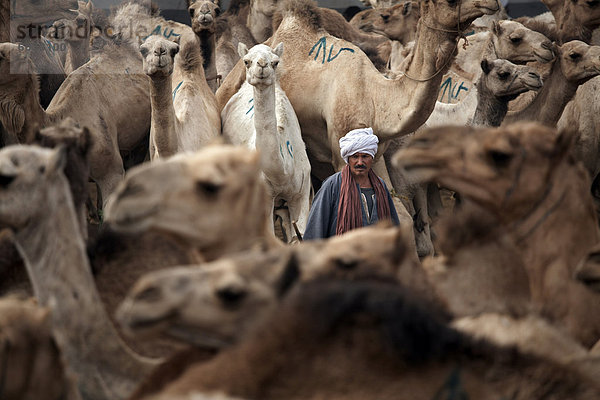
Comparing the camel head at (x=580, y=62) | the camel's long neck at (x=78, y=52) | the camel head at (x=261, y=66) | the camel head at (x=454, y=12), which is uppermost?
the camel head at (x=454, y=12)

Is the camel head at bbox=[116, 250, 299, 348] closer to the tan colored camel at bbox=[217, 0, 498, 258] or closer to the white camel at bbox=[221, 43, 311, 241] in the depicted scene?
the white camel at bbox=[221, 43, 311, 241]

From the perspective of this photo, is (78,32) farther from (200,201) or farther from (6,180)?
(200,201)

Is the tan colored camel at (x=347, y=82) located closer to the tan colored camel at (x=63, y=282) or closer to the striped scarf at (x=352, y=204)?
the striped scarf at (x=352, y=204)

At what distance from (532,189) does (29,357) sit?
158 cm

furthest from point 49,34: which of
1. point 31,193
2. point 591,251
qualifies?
point 591,251

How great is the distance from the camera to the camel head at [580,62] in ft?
21.4

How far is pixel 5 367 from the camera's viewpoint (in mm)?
1951

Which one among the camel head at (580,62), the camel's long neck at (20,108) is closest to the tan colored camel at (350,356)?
the camel's long neck at (20,108)

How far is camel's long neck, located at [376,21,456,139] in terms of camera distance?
664 cm

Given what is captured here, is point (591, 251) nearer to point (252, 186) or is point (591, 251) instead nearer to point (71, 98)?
point (252, 186)

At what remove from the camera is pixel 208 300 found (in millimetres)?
1899

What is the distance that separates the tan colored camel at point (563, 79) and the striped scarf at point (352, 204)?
2380mm

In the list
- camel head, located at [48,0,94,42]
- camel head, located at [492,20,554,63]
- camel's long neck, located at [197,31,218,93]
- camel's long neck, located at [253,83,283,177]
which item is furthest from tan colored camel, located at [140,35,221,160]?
camel head, located at [492,20,554,63]

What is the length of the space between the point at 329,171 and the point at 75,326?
6.20 meters
